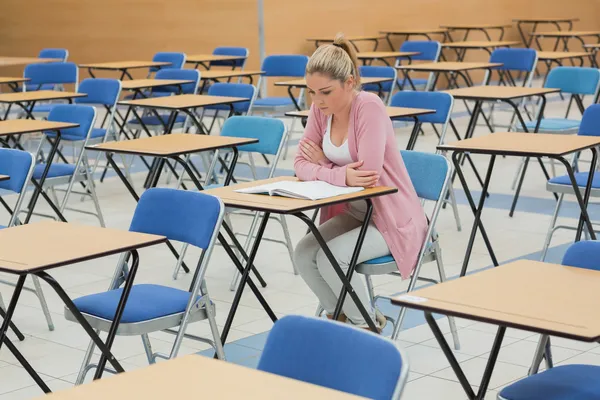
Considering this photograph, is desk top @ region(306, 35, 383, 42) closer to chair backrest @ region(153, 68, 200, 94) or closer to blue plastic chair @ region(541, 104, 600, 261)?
chair backrest @ region(153, 68, 200, 94)

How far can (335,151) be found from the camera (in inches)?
167

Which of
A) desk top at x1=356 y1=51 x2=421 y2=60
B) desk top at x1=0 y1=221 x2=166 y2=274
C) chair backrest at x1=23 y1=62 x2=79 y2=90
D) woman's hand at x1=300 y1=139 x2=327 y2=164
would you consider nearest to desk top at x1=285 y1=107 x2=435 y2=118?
woman's hand at x1=300 y1=139 x2=327 y2=164

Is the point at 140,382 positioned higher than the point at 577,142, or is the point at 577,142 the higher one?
the point at 577,142

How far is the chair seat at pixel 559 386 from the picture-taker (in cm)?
251

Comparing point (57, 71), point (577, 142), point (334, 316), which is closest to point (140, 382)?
point (334, 316)

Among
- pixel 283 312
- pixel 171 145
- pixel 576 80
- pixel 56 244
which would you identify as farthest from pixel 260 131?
pixel 576 80

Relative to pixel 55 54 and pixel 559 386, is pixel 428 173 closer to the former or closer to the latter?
pixel 559 386

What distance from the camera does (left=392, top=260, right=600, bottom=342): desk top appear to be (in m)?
2.34

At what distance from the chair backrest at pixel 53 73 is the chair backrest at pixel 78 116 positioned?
130 inches

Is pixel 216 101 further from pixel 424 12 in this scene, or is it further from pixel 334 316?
pixel 424 12

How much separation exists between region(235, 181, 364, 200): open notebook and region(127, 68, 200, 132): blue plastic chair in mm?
4001

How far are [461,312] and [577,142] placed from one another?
9.05ft

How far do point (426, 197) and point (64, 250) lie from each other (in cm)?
173

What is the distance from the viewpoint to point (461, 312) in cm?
244
